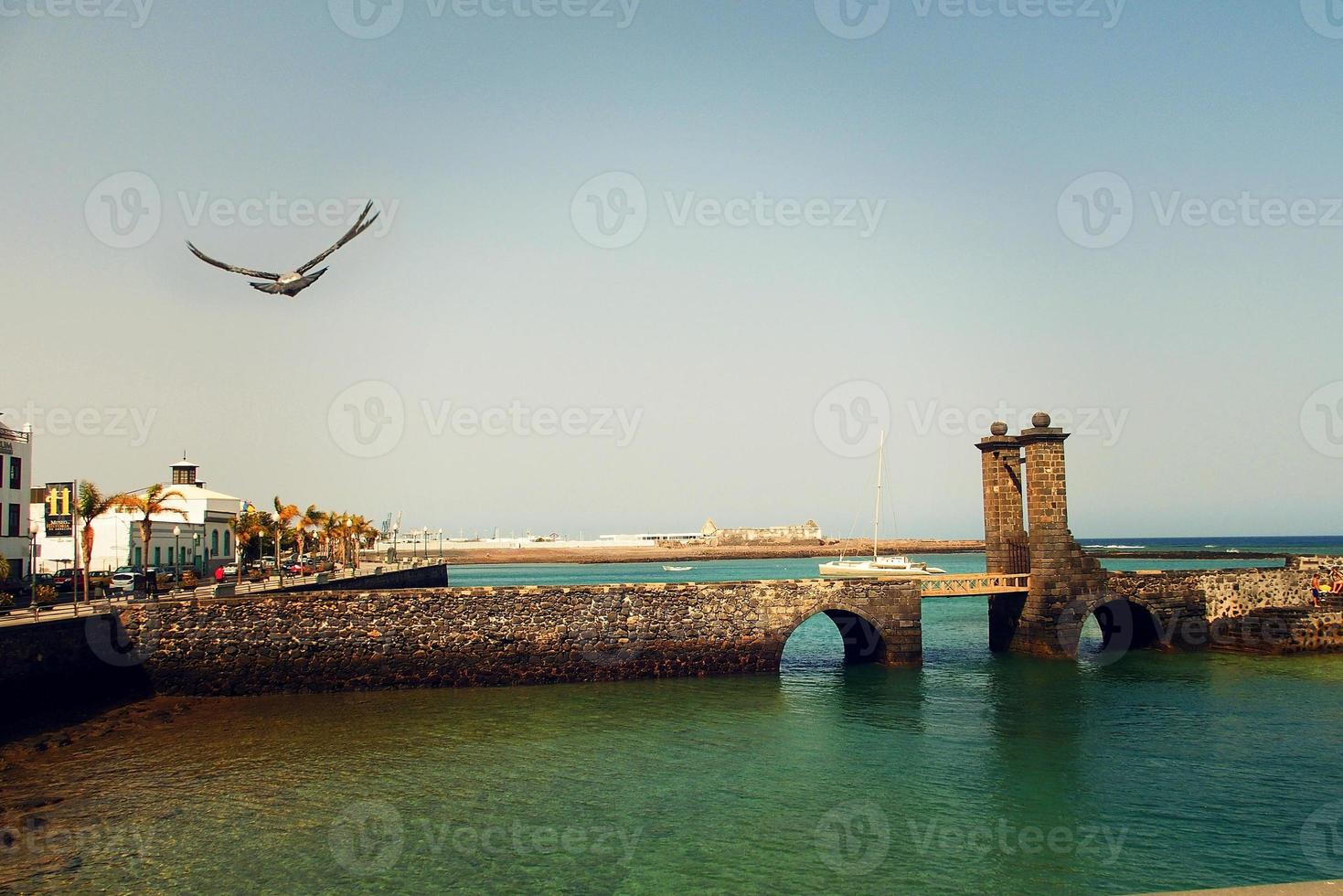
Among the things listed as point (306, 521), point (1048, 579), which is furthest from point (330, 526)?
point (1048, 579)

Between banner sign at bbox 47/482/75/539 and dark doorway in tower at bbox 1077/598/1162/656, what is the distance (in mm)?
42713

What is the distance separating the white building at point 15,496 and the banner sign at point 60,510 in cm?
398

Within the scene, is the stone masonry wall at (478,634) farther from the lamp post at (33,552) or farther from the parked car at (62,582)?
the lamp post at (33,552)

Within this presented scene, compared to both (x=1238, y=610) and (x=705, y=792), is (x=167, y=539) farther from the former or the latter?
(x=1238, y=610)

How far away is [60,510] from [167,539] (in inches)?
828

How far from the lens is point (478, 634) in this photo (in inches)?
1198

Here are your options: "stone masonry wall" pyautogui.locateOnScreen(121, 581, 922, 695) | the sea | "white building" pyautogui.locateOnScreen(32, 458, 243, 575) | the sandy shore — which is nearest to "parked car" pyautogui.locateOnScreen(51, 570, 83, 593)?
"white building" pyautogui.locateOnScreen(32, 458, 243, 575)

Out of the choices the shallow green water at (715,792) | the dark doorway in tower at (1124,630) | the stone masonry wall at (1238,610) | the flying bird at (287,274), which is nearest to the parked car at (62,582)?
the shallow green water at (715,792)

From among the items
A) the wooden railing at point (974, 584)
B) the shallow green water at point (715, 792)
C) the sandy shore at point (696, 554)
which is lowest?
the sandy shore at point (696, 554)

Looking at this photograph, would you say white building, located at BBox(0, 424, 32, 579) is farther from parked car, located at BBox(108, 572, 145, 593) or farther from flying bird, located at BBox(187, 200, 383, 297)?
flying bird, located at BBox(187, 200, 383, 297)

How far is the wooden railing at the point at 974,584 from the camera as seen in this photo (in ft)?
113

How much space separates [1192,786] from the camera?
63.8 ft

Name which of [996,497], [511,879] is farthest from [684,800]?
[996,497]

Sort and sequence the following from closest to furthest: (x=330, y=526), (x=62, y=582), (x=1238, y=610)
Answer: (x=1238, y=610) → (x=62, y=582) → (x=330, y=526)
